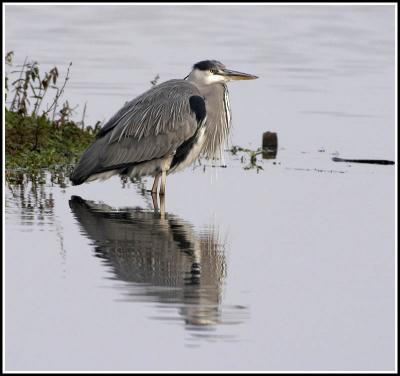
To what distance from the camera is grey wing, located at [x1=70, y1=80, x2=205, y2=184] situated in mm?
12312

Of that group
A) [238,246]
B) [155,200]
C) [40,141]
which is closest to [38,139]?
[40,141]

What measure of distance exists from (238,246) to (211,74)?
3.22m

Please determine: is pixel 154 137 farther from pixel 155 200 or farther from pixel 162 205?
pixel 162 205

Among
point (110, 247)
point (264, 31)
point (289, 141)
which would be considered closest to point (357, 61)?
point (264, 31)

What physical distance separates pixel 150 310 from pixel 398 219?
4.12m

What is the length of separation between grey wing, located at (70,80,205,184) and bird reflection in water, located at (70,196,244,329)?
2.08ft

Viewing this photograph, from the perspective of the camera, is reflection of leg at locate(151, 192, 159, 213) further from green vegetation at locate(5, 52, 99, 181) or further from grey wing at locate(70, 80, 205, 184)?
green vegetation at locate(5, 52, 99, 181)

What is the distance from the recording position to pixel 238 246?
10.0 metres

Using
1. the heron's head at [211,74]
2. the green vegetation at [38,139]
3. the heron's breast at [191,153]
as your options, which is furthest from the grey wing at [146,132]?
the green vegetation at [38,139]

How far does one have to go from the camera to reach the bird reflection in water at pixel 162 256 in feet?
26.9

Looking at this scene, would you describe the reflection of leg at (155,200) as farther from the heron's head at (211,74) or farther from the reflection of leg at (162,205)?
the heron's head at (211,74)

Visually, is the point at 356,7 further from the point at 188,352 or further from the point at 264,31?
the point at 188,352

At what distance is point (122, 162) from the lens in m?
12.4

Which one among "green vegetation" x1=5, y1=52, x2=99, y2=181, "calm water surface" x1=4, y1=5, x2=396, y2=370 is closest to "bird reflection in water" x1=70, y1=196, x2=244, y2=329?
"calm water surface" x1=4, y1=5, x2=396, y2=370
